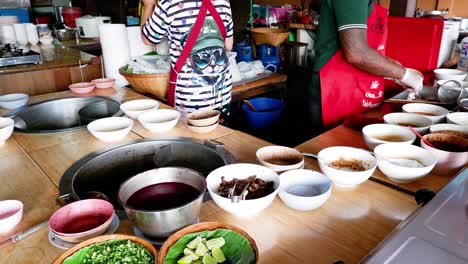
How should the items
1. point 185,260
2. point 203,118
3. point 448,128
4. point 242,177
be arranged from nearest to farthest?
point 185,260 < point 242,177 < point 448,128 < point 203,118

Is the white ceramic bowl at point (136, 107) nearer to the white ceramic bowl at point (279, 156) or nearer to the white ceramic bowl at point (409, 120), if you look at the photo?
the white ceramic bowl at point (279, 156)

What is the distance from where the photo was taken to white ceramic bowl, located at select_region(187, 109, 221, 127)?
A: 75.2 inches

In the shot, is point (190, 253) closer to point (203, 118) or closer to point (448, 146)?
point (203, 118)

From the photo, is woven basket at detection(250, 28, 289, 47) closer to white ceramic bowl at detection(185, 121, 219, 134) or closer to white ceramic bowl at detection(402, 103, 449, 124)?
white ceramic bowl at detection(402, 103, 449, 124)

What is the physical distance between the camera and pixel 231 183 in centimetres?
129

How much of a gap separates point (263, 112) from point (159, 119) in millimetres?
1766

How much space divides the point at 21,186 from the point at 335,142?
1.48m

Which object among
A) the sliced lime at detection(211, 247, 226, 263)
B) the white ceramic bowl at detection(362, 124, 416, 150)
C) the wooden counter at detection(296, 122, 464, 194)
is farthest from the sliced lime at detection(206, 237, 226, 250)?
the white ceramic bowl at detection(362, 124, 416, 150)

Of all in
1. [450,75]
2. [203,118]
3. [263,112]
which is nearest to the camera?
[203,118]

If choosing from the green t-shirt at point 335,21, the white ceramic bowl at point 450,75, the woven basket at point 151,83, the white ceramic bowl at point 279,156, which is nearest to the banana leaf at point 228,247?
the white ceramic bowl at point 279,156

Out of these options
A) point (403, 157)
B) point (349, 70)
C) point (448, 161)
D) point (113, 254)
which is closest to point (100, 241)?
point (113, 254)

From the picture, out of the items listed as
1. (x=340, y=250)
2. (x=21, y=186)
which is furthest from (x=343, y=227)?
(x=21, y=186)

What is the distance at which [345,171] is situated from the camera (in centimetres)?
134

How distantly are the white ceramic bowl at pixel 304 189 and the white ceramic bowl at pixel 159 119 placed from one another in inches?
33.6
